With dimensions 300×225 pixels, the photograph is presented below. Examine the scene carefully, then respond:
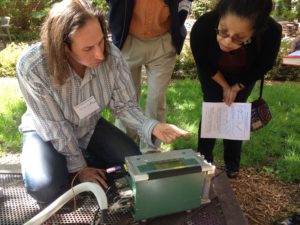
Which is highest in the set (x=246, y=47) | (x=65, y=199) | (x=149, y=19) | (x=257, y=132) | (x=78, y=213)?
(x=149, y=19)

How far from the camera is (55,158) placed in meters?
1.93

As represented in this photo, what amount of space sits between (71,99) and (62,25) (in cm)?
45

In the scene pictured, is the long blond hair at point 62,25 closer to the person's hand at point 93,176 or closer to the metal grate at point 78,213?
the person's hand at point 93,176

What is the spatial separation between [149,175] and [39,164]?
710 mm

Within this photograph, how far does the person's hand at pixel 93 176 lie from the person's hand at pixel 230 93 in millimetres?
855

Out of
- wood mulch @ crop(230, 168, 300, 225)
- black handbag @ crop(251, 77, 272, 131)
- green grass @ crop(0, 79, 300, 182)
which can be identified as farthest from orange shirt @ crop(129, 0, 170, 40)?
wood mulch @ crop(230, 168, 300, 225)

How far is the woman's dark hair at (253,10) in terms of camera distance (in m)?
1.73

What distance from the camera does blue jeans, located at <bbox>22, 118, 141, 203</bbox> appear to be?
183 centimetres

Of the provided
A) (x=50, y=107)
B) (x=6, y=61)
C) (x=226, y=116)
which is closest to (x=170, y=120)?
(x=226, y=116)

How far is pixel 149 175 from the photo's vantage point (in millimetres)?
1449

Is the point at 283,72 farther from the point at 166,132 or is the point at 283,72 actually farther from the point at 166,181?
the point at 166,181

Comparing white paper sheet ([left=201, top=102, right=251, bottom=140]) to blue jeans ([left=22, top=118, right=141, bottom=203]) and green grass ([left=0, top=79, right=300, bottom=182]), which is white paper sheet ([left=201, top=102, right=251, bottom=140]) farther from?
green grass ([left=0, top=79, right=300, bottom=182])

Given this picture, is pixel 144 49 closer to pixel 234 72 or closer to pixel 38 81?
pixel 234 72

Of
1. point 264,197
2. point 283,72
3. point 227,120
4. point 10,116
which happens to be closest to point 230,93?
point 227,120
